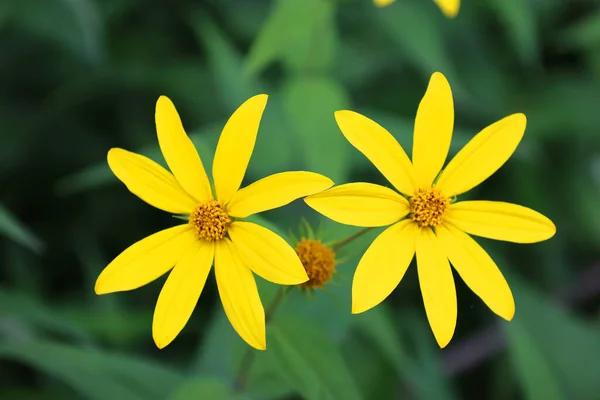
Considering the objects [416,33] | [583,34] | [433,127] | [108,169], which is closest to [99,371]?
[108,169]

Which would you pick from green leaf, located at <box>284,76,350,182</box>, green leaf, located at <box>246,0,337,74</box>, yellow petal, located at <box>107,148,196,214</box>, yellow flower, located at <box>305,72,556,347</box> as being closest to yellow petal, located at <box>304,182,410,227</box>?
yellow flower, located at <box>305,72,556,347</box>

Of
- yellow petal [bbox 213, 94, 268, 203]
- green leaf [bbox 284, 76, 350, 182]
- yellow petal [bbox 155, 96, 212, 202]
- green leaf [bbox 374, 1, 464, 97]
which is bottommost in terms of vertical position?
yellow petal [bbox 213, 94, 268, 203]

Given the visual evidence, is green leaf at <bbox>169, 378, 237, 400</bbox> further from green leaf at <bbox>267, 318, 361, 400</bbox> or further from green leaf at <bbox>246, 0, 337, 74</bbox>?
green leaf at <bbox>246, 0, 337, 74</bbox>

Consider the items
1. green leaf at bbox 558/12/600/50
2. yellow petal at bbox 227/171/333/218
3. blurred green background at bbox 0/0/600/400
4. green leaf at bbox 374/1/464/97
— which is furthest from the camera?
green leaf at bbox 558/12/600/50

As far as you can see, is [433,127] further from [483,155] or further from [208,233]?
[208,233]

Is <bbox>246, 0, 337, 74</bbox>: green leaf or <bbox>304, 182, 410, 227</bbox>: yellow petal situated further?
<bbox>246, 0, 337, 74</bbox>: green leaf

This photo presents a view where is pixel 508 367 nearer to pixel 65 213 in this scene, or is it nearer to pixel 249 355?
pixel 249 355

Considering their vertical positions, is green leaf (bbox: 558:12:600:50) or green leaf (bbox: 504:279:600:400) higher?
green leaf (bbox: 558:12:600:50)
